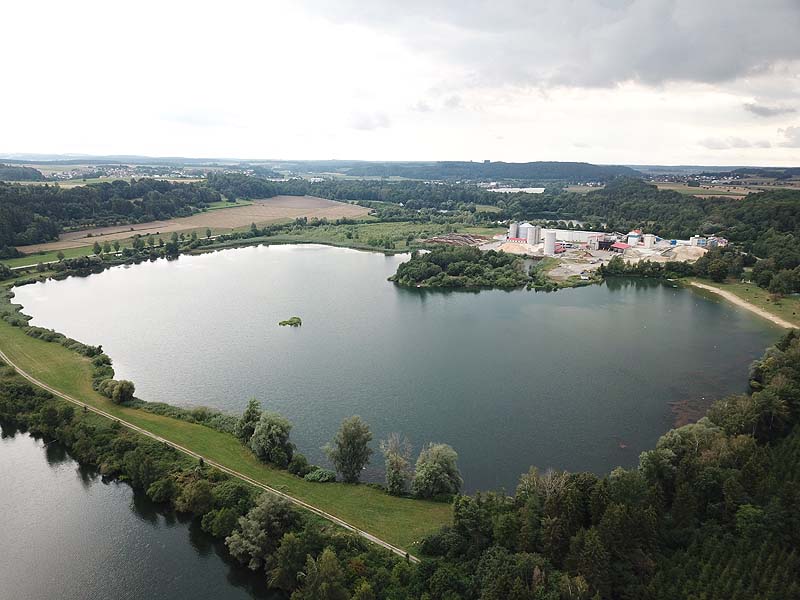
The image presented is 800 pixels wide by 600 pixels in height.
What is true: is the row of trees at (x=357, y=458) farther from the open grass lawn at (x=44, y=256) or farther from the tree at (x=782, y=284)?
the open grass lawn at (x=44, y=256)

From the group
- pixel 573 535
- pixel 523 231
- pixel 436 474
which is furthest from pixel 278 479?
pixel 523 231

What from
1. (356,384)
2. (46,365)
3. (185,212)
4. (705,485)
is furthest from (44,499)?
(185,212)

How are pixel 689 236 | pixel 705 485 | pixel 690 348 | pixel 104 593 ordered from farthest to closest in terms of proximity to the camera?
pixel 689 236 < pixel 690 348 < pixel 705 485 < pixel 104 593

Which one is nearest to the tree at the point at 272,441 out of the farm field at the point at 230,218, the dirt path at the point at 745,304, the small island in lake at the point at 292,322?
the small island in lake at the point at 292,322

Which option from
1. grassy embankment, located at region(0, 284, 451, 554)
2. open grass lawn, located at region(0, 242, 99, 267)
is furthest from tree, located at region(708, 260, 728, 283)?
open grass lawn, located at region(0, 242, 99, 267)

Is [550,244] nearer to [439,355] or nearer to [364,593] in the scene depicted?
[439,355]

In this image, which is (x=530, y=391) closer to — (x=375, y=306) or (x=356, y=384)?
(x=356, y=384)
